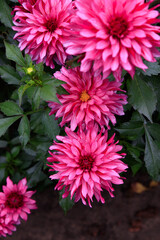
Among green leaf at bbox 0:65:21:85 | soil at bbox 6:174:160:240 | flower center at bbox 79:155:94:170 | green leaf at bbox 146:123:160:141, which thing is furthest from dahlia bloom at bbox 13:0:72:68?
soil at bbox 6:174:160:240

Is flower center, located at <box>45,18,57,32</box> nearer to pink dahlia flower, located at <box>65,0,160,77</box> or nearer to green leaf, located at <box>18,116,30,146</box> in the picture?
pink dahlia flower, located at <box>65,0,160,77</box>

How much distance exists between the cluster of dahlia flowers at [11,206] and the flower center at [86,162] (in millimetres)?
586

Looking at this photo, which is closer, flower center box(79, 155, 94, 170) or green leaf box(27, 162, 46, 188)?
flower center box(79, 155, 94, 170)

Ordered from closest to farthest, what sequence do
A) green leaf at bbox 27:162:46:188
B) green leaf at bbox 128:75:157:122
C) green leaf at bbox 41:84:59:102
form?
green leaf at bbox 41:84:59:102
green leaf at bbox 128:75:157:122
green leaf at bbox 27:162:46:188

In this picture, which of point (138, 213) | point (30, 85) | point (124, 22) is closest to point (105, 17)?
point (124, 22)

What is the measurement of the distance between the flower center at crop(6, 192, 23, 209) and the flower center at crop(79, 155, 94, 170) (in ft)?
1.96


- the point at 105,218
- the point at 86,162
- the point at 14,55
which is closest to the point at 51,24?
the point at 14,55

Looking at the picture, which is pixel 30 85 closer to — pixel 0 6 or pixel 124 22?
pixel 124 22

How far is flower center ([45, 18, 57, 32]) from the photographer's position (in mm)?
921

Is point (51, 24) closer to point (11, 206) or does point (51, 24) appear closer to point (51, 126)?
point (51, 126)

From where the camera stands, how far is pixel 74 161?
3.07ft

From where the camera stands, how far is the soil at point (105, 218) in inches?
84.8

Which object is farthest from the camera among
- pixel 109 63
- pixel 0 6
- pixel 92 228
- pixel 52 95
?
pixel 92 228

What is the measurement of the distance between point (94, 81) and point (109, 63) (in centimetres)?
20
